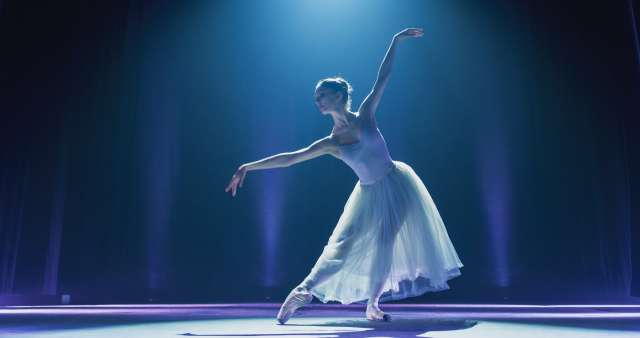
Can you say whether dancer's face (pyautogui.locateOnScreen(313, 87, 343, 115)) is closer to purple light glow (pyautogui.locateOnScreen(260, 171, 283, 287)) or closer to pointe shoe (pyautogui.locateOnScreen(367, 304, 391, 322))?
pointe shoe (pyautogui.locateOnScreen(367, 304, 391, 322))

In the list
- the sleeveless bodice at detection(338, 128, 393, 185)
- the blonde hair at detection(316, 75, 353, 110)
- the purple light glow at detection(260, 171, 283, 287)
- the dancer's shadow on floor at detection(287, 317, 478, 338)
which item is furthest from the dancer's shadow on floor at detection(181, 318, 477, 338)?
the purple light glow at detection(260, 171, 283, 287)

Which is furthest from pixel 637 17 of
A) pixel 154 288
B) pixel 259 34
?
pixel 154 288

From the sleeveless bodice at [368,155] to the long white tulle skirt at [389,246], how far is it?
0.14ft

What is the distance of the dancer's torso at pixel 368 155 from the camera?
2494 mm

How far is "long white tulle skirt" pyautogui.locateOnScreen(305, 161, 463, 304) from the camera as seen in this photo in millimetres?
2439

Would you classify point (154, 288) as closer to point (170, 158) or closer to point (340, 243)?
point (170, 158)

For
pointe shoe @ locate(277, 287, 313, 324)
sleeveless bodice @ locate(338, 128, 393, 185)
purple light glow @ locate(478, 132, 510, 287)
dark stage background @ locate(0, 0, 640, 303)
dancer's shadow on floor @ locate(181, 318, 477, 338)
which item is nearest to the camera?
dancer's shadow on floor @ locate(181, 318, 477, 338)

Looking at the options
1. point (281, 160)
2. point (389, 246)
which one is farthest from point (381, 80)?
point (389, 246)

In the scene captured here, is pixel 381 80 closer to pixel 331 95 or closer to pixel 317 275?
pixel 331 95

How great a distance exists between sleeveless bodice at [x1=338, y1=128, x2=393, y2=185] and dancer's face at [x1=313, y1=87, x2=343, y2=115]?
0.61 feet

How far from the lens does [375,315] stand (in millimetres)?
2527

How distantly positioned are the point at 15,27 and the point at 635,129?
16.3 ft

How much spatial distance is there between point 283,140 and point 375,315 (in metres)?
2.28

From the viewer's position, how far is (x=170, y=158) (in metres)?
4.45
